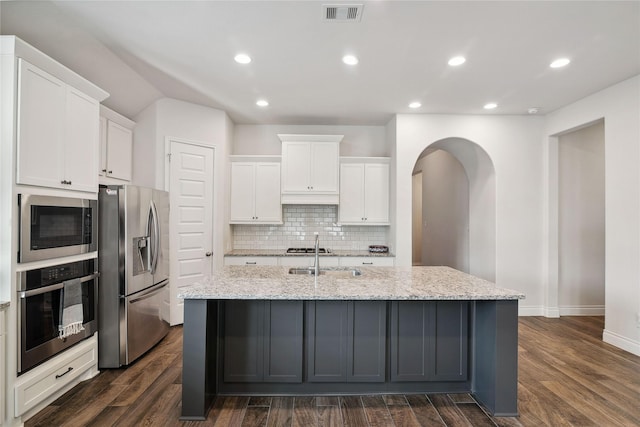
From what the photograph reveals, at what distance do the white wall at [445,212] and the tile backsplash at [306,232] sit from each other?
5.30 ft

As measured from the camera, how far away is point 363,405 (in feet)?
7.45

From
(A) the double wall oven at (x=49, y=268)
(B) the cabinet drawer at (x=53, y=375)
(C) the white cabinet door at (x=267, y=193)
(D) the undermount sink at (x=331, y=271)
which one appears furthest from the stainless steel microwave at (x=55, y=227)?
(C) the white cabinet door at (x=267, y=193)

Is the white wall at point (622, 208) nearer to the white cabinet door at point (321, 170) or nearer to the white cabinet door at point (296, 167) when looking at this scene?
the white cabinet door at point (321, 170)

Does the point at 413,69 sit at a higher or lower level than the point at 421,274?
higher

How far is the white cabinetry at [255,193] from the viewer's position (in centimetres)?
472

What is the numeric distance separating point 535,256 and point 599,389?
2163 millimetres

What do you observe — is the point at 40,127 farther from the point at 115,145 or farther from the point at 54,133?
the point at 115,145

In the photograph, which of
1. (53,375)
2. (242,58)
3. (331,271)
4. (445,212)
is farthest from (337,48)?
(445,212)

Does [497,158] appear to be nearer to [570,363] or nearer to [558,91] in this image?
[558,91]

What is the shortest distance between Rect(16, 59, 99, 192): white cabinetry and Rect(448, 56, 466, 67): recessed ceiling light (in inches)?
126

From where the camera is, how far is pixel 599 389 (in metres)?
2.53

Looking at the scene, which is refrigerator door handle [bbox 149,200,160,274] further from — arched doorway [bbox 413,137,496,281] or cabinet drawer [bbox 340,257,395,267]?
arched doorway [bbox 413,137,496,281]

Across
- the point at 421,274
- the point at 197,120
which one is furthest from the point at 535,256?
the point at 197,120

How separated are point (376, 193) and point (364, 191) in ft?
0.60
